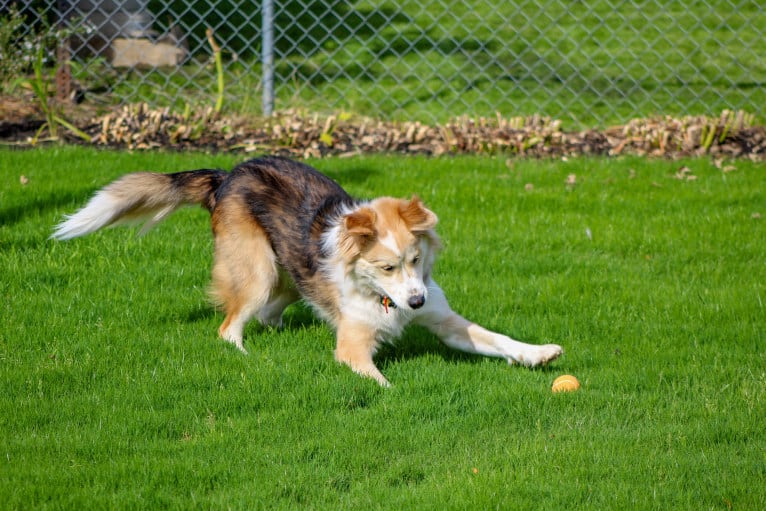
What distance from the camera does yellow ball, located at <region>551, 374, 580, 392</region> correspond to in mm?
4262

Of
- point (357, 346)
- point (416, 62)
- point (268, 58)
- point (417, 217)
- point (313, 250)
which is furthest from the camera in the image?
point (416, 62)

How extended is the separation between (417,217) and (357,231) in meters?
0.30

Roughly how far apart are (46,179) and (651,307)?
14.9ft

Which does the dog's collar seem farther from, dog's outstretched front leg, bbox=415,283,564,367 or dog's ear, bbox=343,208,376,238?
dog's ear, bbox=343,208,376,238

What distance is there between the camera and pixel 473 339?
4664 millimetres

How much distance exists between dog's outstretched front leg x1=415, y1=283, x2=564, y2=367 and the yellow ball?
15 cm

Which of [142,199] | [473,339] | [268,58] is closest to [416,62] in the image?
[268,58]

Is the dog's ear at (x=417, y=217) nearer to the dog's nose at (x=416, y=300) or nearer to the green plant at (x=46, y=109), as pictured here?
the dog's nose at (x=416, y=300)

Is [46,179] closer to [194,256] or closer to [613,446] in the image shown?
[194,256]

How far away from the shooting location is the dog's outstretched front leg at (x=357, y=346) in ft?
14.7

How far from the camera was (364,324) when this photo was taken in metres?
4.57

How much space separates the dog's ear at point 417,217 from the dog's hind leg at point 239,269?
93cm

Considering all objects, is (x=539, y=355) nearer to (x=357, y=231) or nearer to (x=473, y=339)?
(x=473, y=339)

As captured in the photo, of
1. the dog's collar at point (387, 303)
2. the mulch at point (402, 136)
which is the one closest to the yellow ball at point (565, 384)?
the dog's collar at point (387, 303)
